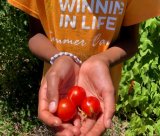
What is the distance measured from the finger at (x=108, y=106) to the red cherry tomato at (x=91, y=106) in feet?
0.18

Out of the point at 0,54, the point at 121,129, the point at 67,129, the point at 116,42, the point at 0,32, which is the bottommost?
the point at 121,129

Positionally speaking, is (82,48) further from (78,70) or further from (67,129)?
(67,129)

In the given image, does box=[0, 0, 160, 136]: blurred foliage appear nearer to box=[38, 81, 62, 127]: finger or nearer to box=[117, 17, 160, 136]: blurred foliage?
box=[117, 17, 160, 136]: blurred foliage

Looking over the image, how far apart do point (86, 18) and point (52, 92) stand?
1.27 feet

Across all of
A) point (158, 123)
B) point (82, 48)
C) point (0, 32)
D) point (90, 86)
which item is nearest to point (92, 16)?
point (82, 48)

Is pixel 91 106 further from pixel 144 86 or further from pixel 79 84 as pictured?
pixel 144 86

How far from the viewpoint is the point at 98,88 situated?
1825 millimetres

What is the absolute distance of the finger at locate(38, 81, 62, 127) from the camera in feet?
5.50

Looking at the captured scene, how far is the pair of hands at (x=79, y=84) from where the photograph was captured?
170cm

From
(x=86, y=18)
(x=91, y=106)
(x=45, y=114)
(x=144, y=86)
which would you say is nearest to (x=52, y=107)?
(x=45, y=114)

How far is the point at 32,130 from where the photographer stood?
3.82 m

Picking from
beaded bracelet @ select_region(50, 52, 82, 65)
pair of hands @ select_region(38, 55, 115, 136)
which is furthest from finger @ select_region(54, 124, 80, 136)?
beaded bracelet @ select_region(50, 52, 82, 65)

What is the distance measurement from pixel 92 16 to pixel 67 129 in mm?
506

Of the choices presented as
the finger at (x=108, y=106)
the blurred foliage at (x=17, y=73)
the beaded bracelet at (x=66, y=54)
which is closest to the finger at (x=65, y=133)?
the finger at (x=108, y=106)
